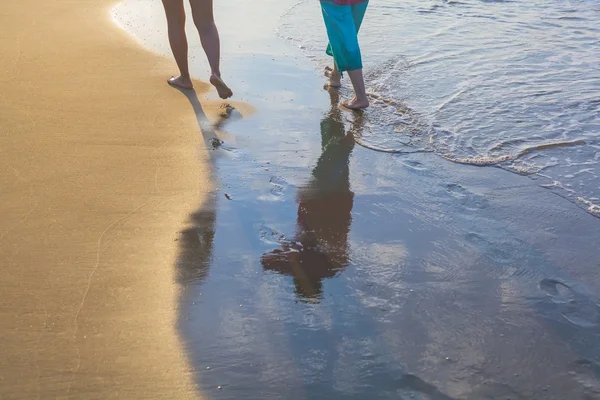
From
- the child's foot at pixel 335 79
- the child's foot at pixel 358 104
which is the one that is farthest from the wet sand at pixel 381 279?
the child's foot at pixel 335 79

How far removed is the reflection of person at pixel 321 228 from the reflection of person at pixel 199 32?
1028mm

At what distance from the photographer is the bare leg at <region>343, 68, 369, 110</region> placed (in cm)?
479

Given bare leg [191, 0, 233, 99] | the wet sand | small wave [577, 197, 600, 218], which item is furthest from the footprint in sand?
bare leg [191, 0, 233, 99]

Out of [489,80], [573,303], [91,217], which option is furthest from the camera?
[489,80]

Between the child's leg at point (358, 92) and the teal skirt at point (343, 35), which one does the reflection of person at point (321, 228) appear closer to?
the child's leg at point (358, 92)

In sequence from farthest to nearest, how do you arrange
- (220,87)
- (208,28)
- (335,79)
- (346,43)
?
1. (335,79)
2. (346,43)
3. (208,28)
4. (220,87)

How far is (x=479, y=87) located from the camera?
5.20 metres

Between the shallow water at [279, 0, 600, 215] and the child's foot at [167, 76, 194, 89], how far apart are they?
133cm

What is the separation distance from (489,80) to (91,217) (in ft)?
11.4

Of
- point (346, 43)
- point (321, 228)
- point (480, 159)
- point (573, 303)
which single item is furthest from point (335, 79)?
point (573, 303)

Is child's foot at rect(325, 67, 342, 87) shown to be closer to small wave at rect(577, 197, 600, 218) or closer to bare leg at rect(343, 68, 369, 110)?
bare leg at rect(343, 68, 369, 110)

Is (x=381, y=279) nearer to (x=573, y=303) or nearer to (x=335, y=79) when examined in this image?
(x=573, y=303)

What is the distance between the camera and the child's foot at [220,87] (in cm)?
439

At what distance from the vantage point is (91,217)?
3088mm
